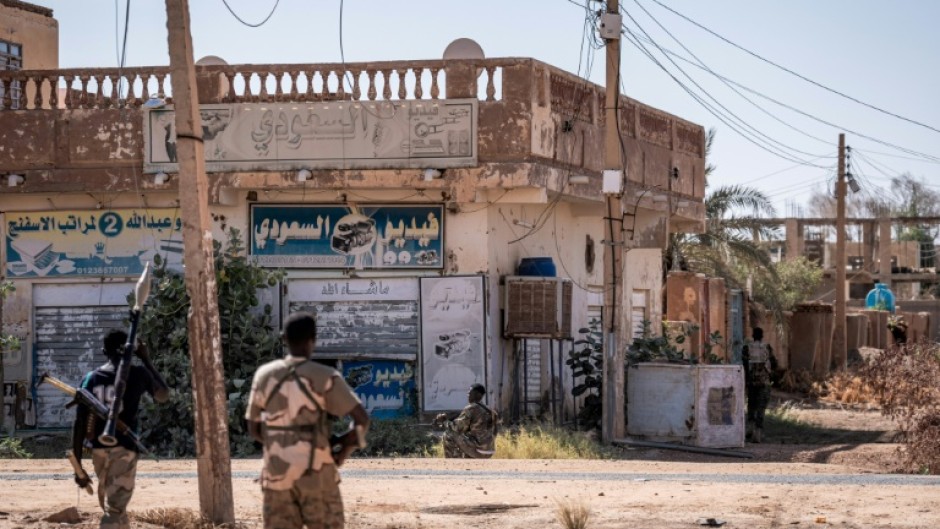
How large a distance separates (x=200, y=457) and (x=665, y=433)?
10.8 metres

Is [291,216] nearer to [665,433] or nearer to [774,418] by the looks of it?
[665,433]

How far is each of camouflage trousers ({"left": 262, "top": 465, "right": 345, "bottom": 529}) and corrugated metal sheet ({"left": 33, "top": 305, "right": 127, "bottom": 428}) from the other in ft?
48.8

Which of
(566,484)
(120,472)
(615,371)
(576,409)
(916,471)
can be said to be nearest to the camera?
(120,472)

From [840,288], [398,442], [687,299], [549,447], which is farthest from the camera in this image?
[840,288]

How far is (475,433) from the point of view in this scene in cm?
1636

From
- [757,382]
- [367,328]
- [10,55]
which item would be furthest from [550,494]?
[10,55]

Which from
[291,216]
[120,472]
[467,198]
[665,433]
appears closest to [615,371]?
[665,433]

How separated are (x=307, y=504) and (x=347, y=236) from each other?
14.0 m

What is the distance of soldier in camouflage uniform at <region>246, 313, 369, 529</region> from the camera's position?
7.26m

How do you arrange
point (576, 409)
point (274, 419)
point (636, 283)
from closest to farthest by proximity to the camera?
point (274, 419) → point (576, 409) → point (636, 283)

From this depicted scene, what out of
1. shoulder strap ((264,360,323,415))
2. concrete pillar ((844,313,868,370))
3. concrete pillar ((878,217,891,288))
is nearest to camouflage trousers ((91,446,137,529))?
shoulder strap ((264,360,323,415))

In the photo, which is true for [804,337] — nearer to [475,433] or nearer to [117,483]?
[475,433]

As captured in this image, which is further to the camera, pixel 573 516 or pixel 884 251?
pixel 884 251

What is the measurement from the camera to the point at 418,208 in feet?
68.8
